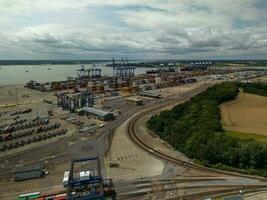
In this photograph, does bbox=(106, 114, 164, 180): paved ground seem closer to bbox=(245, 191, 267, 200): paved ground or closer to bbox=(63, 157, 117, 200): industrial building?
bbox=(63, 157, 117, 200): industrial building

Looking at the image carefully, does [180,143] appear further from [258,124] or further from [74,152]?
[258,124]

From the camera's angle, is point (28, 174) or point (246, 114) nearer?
point (28, 174)

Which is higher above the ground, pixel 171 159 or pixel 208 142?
pixel 208 142

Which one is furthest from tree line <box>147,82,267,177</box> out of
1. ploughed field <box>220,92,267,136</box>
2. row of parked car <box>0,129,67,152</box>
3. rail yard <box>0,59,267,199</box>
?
row of parked car <box>0,129,67,152</box>

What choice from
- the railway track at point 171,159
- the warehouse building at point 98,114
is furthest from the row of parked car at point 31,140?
the railway track at point 171,159

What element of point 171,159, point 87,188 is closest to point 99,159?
point 171,159

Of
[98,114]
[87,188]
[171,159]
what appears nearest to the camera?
[87,188]

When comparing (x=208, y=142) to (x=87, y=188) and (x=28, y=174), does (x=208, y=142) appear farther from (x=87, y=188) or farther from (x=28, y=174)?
(x=28, y=174)
